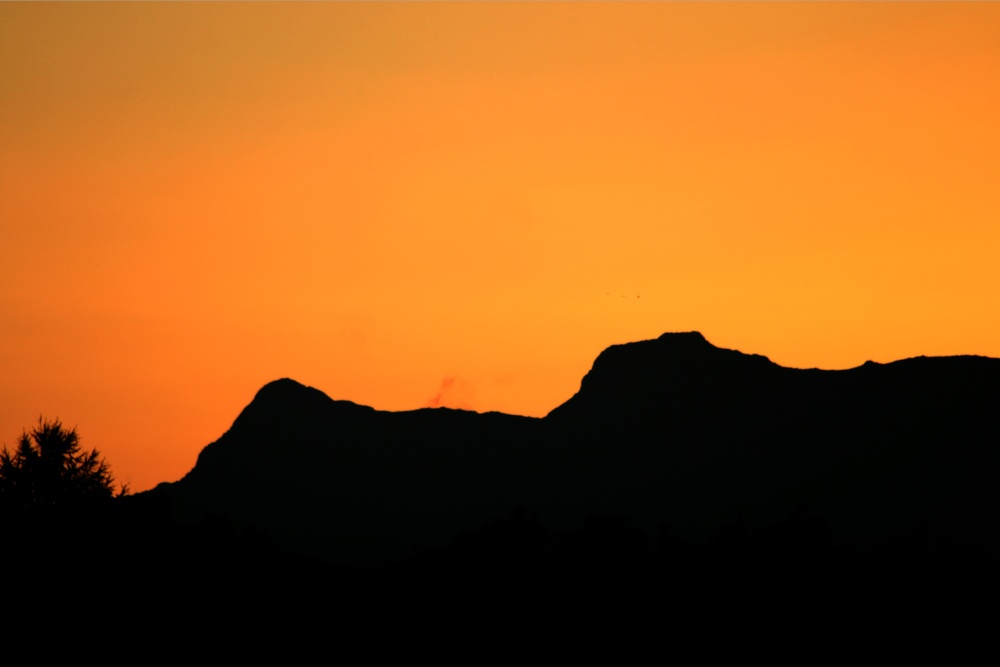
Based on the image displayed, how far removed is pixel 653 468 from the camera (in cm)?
19525

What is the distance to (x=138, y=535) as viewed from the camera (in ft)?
186

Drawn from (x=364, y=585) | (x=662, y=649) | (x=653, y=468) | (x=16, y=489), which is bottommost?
(x=662, y=649)

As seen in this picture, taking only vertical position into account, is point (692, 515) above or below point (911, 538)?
above

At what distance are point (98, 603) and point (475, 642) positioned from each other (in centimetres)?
1528

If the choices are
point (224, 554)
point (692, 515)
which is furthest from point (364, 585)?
point (692, 515)

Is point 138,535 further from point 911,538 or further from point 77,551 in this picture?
point 911,538

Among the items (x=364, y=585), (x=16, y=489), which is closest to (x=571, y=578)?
(x=364, y=585)

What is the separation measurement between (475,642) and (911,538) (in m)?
19.2

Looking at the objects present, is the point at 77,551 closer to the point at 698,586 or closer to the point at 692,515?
the point at 698,586

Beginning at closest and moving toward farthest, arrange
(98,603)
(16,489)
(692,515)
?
(98,603)
(16,489)
(692,515)

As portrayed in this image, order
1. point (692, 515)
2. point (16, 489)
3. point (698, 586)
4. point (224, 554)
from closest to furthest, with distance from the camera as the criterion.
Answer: point (698, 586)
point (224, 554)
point (16, 489)
point (692, 515)

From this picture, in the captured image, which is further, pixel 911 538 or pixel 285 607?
pixel 911 538

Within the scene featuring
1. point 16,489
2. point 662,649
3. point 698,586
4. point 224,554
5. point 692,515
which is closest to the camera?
point 662,649

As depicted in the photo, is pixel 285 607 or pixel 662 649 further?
pixel 285 607
